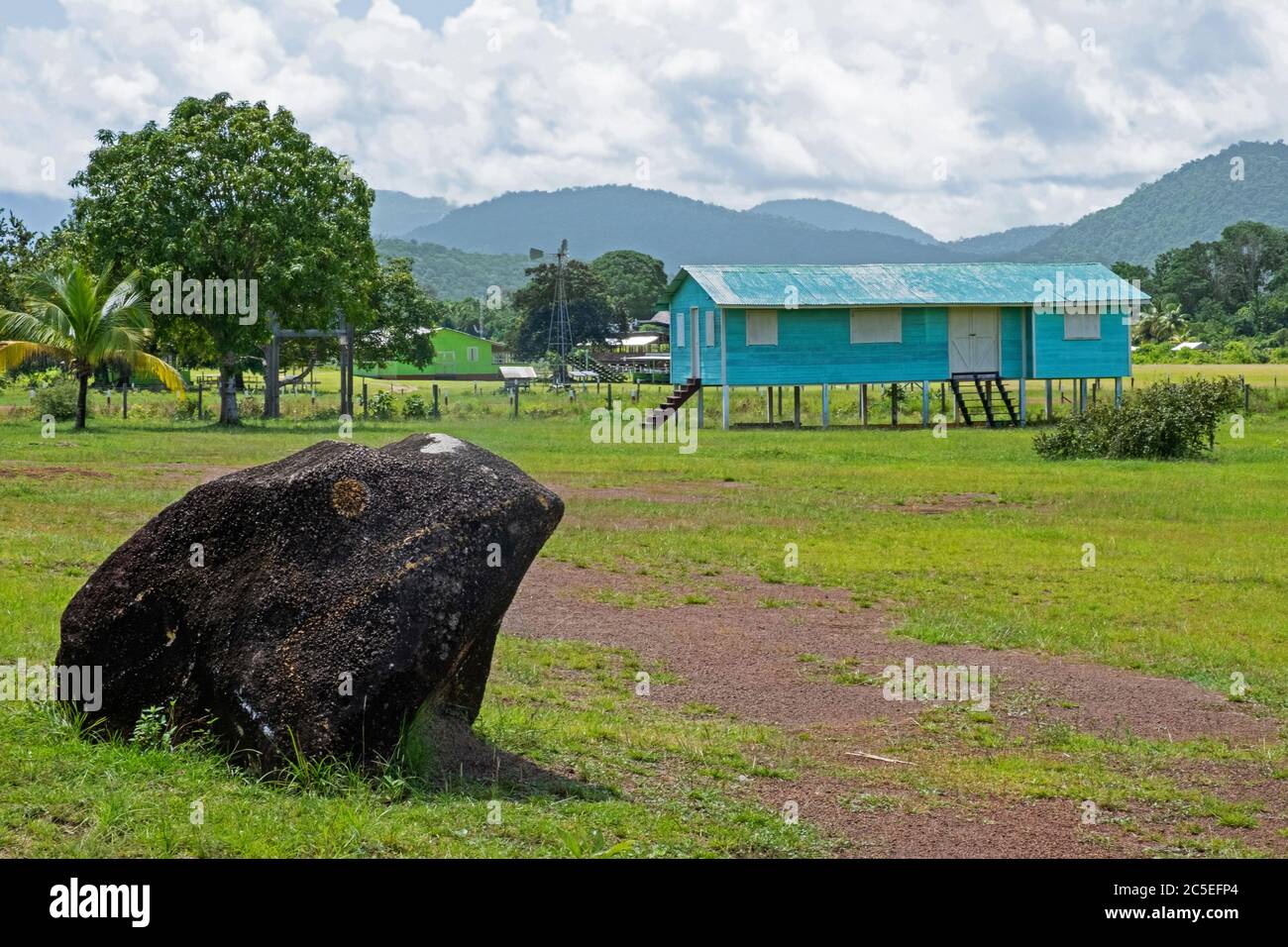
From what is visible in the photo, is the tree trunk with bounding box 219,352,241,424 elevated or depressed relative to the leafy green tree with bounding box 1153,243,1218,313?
depressed

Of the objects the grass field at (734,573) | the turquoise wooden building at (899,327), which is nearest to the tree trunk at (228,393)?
the grass field at (734,573)

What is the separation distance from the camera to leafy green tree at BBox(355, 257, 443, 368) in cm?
7697

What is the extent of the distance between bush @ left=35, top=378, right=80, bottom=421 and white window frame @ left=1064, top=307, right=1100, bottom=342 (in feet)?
109

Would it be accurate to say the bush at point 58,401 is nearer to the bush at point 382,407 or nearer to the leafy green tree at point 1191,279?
the bush at point 382,407

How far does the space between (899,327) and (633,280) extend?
350ft

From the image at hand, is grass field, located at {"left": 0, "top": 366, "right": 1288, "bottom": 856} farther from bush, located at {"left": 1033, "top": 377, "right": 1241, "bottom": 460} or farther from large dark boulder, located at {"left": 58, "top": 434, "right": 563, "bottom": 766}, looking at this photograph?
bush, located at {"left": 1033, "top": 377, "right": 1241, "bottom": 460}

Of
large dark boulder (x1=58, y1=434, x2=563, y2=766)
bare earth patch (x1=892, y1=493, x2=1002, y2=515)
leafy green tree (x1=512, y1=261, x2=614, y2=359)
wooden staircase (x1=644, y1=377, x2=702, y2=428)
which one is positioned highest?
leafy green tree (x1=512, y1=261, x2=614, y2=359)

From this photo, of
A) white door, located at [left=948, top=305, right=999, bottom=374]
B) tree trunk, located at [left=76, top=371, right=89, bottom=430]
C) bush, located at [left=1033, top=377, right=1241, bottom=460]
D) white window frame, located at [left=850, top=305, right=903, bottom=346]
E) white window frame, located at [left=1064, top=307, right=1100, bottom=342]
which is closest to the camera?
bush, located at [left=1033, top=377, right=1241, bottom=460]

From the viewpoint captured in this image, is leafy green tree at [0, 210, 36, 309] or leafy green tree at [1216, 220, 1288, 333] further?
leafy green tree at [1216, 220, 1288, 333]

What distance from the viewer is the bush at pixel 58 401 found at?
1849 inches

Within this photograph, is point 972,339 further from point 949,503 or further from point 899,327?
point 949,503

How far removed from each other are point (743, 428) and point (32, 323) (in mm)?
21643

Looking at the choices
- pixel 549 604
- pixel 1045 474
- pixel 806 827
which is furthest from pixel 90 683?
pixel 1045 474

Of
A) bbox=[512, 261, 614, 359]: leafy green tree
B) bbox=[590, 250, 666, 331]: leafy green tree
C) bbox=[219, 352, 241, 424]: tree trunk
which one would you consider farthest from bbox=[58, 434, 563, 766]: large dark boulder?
bbox=[590, 250, 666, 331]: leafy green tree
